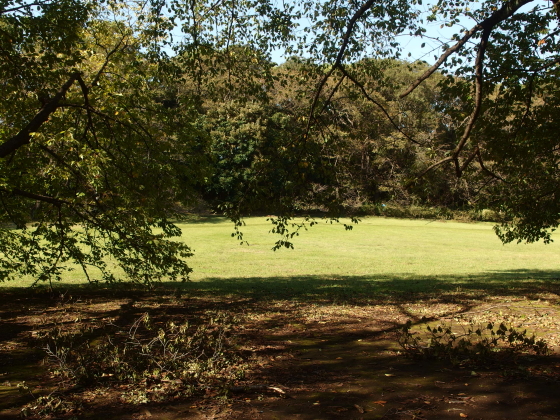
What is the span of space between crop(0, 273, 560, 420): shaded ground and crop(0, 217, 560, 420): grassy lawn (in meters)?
0.02

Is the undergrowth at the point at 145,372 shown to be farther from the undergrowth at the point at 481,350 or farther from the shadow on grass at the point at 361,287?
the shadow on grass at the point at 361,287

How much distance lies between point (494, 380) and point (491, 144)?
19.4ft

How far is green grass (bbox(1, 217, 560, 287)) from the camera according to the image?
1732 centimetres

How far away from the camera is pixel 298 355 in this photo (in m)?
5.52

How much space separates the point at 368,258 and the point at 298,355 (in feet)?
59.1

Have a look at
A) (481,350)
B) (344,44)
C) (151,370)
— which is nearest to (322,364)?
(481,350)

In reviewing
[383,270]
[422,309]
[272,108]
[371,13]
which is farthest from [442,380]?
[272,108]

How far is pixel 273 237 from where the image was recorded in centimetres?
3098

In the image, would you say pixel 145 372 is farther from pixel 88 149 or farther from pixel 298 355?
pixel 88 149

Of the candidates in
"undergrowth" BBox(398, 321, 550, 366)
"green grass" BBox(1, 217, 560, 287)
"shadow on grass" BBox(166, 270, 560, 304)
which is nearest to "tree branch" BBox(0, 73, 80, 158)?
"undergrowth" BBox(398, 321, 550, 366)

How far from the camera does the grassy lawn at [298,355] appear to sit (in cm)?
385

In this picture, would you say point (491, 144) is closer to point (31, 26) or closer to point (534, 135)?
point (534, 135)

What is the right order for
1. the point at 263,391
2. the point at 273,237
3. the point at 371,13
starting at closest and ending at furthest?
the point at 263,391, the point at 371,13, the point at 273,237

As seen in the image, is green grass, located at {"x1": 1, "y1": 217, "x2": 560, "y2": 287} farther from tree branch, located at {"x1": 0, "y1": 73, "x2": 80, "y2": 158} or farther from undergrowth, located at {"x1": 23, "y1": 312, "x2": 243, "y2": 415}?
undergrowth, located at {"x1": 23, "y1": 312, "x2": 243, "y2": 415}
